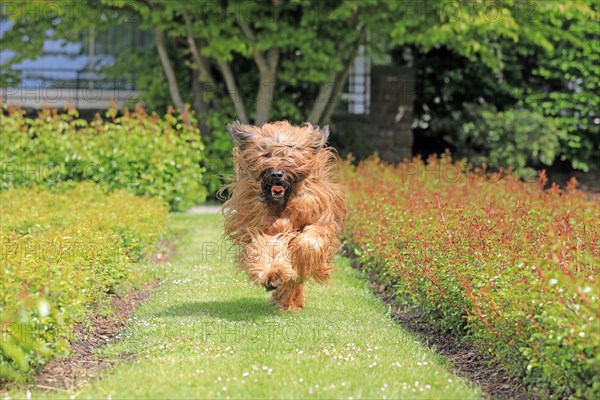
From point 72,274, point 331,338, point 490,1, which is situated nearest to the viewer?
point 72,274

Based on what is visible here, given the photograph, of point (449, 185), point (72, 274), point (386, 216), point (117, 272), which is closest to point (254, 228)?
point (117, 272)

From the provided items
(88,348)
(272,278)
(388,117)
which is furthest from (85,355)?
(388,117)

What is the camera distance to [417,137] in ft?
75.0

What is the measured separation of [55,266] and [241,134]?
220cm

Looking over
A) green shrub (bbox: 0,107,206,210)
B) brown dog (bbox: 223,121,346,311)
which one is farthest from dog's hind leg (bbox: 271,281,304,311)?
green shrub (bbox: 0,107,206,210)

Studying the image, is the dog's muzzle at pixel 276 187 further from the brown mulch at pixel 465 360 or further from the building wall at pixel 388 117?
the building wall at pixel 388 117

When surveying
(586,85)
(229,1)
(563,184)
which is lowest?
(563,184)

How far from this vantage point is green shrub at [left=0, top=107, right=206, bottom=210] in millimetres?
15258

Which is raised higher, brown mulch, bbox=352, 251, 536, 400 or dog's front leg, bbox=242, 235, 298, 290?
dog's front leg, bbox=242, 235, 298, 290

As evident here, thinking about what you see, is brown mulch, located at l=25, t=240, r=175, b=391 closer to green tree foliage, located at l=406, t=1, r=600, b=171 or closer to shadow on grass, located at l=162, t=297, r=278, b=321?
shadow on grass, located at l=162, t=297, r=278, b=321

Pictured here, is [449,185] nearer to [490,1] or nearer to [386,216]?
[386,216]

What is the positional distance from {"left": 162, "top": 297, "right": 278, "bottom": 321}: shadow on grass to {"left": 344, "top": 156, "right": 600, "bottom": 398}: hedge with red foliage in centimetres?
119

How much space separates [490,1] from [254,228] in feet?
34.4

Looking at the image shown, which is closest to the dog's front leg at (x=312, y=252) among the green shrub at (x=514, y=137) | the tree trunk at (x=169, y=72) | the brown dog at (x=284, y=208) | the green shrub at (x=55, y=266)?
the brown dog at (x=284, y=208)
